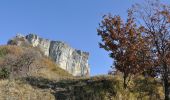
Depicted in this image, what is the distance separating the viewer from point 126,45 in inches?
1067

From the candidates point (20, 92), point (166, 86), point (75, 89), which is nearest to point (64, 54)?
point (75, 89)

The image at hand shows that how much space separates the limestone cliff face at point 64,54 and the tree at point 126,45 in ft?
247

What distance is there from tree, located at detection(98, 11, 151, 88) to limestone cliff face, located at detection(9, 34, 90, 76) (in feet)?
247

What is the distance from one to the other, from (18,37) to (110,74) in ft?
208

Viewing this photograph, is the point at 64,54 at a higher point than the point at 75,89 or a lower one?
higher

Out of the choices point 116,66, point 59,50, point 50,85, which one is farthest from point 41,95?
point 59,50

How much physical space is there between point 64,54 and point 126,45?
7916 cm

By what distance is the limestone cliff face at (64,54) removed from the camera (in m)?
105

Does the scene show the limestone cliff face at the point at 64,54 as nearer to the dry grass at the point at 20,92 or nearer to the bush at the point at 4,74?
the bush at the point at 4,74

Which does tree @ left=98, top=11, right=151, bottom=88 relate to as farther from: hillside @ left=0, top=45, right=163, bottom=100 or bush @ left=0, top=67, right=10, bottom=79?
bush @ left=0, top=67, right=10, bottom=79

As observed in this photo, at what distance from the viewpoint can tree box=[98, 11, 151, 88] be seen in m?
26.8

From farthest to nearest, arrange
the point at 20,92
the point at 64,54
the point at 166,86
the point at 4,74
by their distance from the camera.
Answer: the point at 64,54 → the point at 4,74 → the point at 166,86 → the point at 20,92

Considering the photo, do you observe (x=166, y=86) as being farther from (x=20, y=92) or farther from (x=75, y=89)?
(x=20, y=92)

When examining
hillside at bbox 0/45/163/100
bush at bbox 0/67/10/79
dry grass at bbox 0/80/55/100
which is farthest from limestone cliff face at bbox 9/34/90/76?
dry grass at bbox 0/80/55/100
